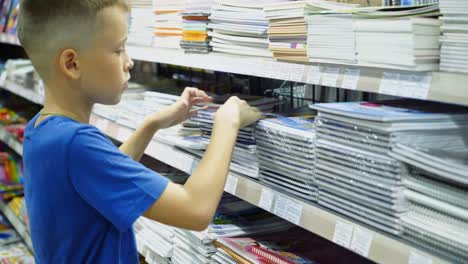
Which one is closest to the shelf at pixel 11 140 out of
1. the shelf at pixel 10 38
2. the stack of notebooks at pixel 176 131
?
the shelf at pixel 10 38

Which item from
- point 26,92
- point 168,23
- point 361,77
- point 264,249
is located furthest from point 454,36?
point 26,92

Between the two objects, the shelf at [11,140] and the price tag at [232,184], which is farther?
the shelf at [11,140]

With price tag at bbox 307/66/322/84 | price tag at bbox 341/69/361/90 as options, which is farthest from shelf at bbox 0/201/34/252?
price tag at bbox 341/69/361/90

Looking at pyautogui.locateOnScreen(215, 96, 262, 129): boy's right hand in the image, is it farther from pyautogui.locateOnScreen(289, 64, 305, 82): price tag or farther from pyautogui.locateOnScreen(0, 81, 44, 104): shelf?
pyautogui.locateOnScreen(0, 81, 44, 104): shelf

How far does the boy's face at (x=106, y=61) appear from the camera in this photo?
1349 millimetres

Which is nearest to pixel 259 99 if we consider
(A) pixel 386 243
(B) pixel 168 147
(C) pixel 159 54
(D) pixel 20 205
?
(B) pixel 168 147

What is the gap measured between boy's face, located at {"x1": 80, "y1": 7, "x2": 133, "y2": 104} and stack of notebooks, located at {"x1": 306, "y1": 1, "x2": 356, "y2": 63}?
1.53 ft

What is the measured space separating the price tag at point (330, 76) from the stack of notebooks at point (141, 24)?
119cm

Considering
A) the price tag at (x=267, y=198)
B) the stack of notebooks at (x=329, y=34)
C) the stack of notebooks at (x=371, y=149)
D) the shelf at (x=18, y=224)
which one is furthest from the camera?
the shelf at (x=18, y=224)

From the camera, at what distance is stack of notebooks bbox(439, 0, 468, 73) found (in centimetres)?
103

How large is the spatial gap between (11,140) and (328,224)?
3.27 meters

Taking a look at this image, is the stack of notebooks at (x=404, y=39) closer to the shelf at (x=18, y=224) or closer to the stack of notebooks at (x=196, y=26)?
the stack of notebooks at (x=196, y=26)

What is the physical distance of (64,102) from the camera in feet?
→ 4.57

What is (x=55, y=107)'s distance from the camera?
4.59ft
